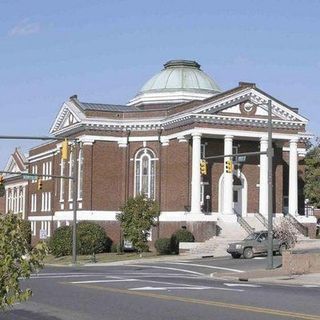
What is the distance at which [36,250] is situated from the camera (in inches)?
388

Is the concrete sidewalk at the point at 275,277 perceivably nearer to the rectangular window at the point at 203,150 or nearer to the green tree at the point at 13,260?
the green tree at the point at 13,260

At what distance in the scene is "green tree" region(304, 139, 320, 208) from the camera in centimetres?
6488

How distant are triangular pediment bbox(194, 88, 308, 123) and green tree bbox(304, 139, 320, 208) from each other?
7903mm

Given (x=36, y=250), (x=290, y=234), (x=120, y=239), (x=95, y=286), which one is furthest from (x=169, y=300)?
(x=120, y=239)

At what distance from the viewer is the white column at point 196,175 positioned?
55.9 m

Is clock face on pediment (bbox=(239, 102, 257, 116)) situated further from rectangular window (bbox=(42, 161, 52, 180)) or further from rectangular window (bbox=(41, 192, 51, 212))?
rectangular window (bbox=(41, 192, 51, 212))

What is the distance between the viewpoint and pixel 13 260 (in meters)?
9.34

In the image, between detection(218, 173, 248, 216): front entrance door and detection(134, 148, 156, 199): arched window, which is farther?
detection(134, 148, 156, 199): arched window

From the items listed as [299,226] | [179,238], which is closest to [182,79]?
[299,226]

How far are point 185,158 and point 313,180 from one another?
13.4m

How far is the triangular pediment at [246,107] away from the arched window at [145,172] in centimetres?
766

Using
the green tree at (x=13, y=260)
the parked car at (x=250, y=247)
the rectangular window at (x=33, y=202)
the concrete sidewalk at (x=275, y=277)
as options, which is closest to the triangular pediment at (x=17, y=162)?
the rectangular window at (x=33, y=202)

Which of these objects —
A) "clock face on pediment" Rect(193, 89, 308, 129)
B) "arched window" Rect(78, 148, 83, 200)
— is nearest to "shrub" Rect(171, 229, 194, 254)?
"clock face on pediment" Rect(193, 89, 308, 129)

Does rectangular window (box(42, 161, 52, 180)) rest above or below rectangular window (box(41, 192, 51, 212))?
above
